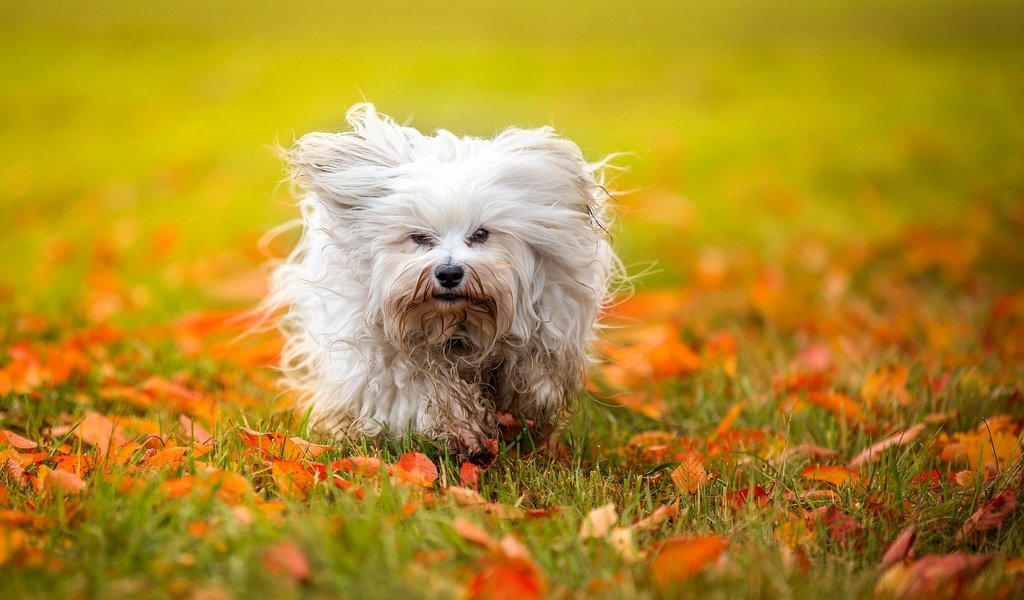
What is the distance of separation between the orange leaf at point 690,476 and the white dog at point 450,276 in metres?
0.55

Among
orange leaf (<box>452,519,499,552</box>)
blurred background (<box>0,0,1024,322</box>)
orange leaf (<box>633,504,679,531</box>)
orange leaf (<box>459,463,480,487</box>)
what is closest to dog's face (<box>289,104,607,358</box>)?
orange leaf (<box>459,463,480,487</box>)

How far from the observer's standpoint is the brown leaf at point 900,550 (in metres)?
2.84

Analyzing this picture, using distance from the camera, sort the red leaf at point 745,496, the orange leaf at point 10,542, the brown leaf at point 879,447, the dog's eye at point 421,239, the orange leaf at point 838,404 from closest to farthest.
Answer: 1. the orange leaf at point 10,542
2. the red leaf at point 745,496
3. the dog's eye at point 421,239
4. the brown leaf at point 879,447
5. the orange leaf at point 838,404

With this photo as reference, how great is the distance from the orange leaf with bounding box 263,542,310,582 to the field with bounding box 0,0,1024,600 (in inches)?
A: 0.4

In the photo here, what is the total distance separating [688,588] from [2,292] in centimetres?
522

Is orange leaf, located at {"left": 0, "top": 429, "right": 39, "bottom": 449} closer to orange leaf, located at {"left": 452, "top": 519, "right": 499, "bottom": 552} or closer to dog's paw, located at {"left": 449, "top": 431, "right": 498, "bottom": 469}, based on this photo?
dog's paw, located at {"left": 449, "top": 431, "right": 498, "bottom": 469}

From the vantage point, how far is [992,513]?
3145 mm

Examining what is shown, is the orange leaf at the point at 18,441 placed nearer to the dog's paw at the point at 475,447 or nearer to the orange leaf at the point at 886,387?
the dog's paw at the point at 475,447

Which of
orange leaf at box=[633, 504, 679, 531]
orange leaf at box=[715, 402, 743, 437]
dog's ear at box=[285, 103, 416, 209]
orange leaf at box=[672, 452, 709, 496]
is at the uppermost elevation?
dog's ear at box=[285, 103, 416, 209]

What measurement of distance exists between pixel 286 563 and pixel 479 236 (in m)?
1.47

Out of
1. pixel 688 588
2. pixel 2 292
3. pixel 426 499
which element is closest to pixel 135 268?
pixel 2 292

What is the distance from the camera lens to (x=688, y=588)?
8.27 feet

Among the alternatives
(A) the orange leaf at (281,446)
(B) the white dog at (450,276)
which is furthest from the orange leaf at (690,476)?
(A) the orange leaf at (281,446)

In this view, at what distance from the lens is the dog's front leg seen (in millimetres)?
3600
